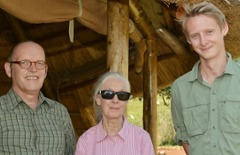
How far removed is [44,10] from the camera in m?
3.18

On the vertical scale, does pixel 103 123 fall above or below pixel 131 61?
below

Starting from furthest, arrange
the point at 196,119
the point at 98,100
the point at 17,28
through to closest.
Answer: the point at 17,28 < the point at 98,100 < the point at 196,119

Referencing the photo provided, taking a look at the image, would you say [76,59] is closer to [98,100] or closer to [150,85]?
[150,85]

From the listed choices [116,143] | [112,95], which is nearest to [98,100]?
[112,95]

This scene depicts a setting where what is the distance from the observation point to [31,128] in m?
2.39

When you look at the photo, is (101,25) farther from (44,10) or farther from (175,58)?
(175,58)

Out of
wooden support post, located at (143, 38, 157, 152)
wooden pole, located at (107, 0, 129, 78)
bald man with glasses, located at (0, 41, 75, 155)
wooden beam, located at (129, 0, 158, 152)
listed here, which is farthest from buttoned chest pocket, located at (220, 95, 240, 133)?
wooden support post, located at (143, 38, 157, 152)

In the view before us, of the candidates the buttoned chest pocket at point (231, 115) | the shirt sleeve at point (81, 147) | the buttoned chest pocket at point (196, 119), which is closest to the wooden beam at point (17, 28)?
the shirt sleeve at point (81, 147)

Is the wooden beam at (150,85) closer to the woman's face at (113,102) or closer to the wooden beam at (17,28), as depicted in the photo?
the wooden beam at (17,28)

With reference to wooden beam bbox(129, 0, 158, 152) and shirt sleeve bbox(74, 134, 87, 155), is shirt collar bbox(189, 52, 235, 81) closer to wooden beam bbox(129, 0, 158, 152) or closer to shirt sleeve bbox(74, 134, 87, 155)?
shirt sleeve bbox(74, 134, 87, 155)

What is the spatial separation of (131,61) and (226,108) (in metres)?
3.30

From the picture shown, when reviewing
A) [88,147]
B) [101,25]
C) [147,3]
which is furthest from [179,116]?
[147,3]

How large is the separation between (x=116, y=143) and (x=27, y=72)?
0.54m

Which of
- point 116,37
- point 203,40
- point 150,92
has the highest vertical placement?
point 116,37
